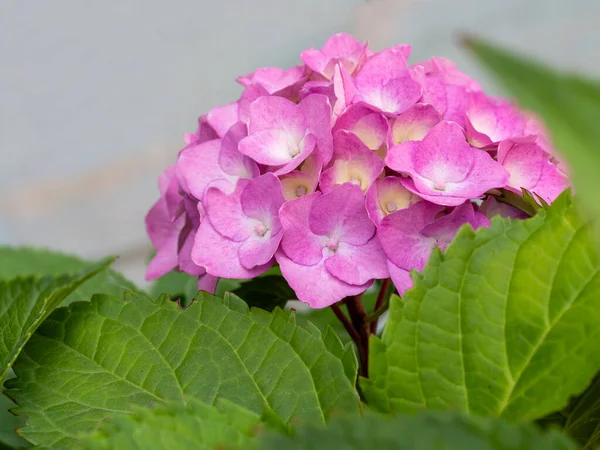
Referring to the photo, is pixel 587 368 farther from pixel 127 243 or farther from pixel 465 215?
pixel 127 243

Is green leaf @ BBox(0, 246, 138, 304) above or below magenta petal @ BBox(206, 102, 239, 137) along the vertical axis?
below

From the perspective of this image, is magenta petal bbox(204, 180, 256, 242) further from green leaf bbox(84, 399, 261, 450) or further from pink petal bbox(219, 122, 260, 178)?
green leaf bbox(84, 399, 261, 450)

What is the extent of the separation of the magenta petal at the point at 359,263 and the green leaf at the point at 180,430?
0.12 metres

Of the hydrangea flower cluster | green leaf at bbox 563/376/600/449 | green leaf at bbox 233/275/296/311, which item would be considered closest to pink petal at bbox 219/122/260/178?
the hydrangea flower cluster

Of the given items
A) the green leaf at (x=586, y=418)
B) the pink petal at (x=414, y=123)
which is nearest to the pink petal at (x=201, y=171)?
the pink petal at (x=414, y=123)

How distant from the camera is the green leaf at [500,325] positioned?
0.32 m

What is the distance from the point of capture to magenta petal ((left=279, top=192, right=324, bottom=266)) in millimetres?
397

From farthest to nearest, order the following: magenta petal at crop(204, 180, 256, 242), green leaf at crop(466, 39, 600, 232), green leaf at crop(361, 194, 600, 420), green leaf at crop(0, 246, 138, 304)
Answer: green leaf at crop(0, 246, 138, 304) → magenta petal at crop(204, 180, 256, 242) → green leaf at crop(361, 194, 600, 420) → green leaf at crop(466, 39, 600, 232)

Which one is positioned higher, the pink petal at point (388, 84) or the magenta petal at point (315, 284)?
the pink petal at point (388, 84)

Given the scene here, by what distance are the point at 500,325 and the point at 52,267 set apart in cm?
47

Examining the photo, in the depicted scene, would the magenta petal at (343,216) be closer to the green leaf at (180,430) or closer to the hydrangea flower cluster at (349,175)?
the hydrangea flower cluster at (349,175)

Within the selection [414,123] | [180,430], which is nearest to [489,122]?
[414,123]

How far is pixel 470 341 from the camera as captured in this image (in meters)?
0.34

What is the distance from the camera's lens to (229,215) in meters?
0.43
